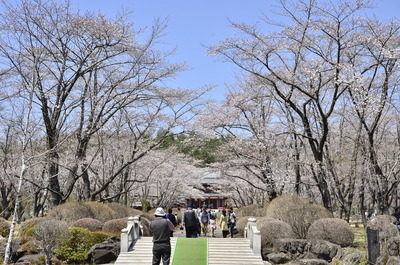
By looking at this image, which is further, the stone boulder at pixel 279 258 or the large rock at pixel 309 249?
the stone boulder at pixel 279 258

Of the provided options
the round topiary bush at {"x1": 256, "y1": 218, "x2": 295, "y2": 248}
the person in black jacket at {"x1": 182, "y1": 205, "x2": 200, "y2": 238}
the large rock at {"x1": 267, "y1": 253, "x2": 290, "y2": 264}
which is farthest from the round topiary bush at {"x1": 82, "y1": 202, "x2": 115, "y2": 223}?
the large rock at {"x1": 267, "y1": 253, "x2": 290, "y2": 264}

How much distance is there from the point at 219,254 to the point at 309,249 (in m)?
3.67

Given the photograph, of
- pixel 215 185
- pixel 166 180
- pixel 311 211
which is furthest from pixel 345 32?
pixel 215 185

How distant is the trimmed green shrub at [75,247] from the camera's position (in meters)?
15.8

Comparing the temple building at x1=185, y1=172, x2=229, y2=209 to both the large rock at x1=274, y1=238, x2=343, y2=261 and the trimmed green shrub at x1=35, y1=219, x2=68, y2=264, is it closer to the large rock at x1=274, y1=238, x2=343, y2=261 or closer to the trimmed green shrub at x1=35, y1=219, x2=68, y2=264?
the large rock at x1=274, y1=238, x2=343, y2=261

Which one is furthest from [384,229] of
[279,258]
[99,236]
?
[99,236]

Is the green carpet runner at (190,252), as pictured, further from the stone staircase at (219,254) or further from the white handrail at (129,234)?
the white handrail at (129,234)

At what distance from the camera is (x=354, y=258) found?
13883mm

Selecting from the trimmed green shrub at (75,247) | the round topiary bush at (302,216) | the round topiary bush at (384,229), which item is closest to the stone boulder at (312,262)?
the round topiary bush at (384,229)

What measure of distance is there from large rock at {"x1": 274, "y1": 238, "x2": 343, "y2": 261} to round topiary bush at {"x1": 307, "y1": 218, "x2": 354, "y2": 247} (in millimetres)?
1507

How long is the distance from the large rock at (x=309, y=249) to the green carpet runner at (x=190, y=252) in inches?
122

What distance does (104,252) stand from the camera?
51.9 feet

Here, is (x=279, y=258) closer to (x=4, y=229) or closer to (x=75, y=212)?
(x=75, y=212)

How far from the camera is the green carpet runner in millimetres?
13891
